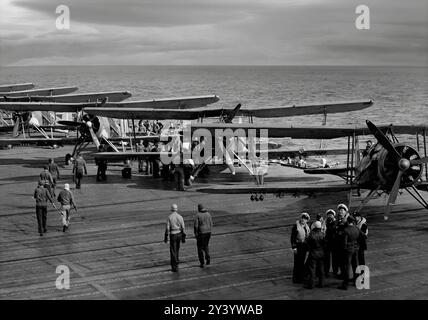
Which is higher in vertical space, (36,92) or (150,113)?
(150,113)

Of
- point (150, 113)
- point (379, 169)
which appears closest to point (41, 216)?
point (379, 169)

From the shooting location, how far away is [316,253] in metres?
9.95

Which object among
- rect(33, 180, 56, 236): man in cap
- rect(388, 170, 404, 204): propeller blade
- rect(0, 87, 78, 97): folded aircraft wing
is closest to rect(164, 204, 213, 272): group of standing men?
rect(33, 180, 56, 236): man in cap

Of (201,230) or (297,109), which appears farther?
(297,109)

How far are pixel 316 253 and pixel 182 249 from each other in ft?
11.5

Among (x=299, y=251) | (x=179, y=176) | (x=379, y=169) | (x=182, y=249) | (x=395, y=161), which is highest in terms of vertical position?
(x=395, y=161)

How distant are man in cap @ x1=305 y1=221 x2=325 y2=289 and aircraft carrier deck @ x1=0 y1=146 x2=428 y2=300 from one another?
0.71ft

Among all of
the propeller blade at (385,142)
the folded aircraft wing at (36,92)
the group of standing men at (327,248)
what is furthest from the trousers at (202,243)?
the folded aircraft wing at (36,92)

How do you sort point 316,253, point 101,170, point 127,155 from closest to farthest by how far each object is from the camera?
point 316,253
point 127,155
point 101,170

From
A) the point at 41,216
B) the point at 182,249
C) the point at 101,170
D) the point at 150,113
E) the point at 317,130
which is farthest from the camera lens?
the point at 101,170

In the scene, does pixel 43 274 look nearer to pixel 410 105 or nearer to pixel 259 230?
pixel 259 230

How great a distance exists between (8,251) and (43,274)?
1.98 meters

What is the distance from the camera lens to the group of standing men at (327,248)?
998 cm

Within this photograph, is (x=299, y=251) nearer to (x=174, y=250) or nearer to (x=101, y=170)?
(x=174, y=250)
